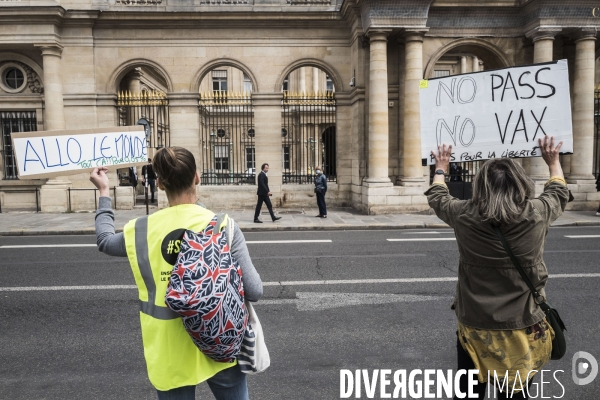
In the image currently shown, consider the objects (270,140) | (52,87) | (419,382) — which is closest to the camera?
(419,382)

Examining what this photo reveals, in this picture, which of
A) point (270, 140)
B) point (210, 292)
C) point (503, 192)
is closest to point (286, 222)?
point (270, 140)

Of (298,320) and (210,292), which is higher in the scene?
(210,292)

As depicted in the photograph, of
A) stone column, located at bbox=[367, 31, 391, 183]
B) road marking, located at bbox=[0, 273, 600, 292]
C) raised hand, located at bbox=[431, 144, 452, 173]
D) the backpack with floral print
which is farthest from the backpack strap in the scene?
stone column, located at bbox=[367, 31, 391, 183]

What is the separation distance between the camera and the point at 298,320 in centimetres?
614

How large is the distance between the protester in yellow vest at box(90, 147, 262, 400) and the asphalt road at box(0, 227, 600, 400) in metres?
1.90

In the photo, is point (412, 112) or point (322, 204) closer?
point (322, 204)

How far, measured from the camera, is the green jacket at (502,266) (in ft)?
8.96

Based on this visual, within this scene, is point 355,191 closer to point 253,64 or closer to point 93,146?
point 253,64

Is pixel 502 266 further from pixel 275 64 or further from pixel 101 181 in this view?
pixel 275 64

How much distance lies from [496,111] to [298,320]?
3319 millimetres

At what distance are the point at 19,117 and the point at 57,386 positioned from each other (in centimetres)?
1844

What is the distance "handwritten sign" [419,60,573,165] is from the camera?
3939 millimetres

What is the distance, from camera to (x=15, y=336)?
223 inches

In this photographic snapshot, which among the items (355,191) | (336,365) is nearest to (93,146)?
(336,365)
